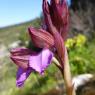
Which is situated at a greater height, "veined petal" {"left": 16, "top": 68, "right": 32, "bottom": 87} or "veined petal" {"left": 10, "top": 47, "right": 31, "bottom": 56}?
"veined petal" {"left": 10, "top": 47, "right": 31, "bottom": 56}

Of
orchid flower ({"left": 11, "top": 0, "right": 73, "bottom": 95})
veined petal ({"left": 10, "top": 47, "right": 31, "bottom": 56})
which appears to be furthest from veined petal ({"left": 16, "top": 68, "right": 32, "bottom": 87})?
veined petal ({"left": 10, "top": 47, "right": 31, "bottom": 56})

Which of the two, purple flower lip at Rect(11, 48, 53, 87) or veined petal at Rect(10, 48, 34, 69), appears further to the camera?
veined petal at Rect(10, 48, 34, 69)

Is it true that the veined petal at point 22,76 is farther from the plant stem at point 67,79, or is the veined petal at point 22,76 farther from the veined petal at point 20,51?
the plant stem at point 67,79

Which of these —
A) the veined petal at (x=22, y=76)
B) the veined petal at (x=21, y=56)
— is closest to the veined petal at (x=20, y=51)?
the veined petal at (x=21, y=56)

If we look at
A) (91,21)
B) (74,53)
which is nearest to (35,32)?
(74,53)

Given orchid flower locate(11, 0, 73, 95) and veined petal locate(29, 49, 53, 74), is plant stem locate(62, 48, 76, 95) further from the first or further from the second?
veined petal locate(29, 49, 53, 74)

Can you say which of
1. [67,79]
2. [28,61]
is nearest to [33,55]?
[28,61]

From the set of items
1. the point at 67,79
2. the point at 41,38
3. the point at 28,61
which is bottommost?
the point at 67,79

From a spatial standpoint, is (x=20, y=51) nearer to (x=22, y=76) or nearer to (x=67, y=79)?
(x=22, y=76)
